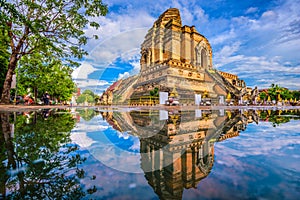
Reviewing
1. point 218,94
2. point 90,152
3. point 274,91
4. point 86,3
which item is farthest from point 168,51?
point 274,91

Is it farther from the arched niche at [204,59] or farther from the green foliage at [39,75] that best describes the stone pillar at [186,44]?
the green foliage at [39,75]

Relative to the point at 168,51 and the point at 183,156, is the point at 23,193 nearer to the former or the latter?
the point at 183,156

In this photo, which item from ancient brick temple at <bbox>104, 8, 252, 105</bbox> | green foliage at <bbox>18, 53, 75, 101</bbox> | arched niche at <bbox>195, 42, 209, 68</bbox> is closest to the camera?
green foliage at <bbox>18, 53, 75, 101</bbox>

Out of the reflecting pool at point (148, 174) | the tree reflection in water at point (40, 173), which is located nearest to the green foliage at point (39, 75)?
the tree reflection in water at point (40, 173)

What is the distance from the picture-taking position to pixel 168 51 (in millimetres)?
22812

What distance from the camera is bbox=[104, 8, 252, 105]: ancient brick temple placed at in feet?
61.2

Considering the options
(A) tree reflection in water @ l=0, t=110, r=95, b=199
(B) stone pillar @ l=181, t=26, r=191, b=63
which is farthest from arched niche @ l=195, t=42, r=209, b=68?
(A) tree reflection in water @ l=0, t=110, r=95, b=199

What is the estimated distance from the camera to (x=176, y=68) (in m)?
18.9

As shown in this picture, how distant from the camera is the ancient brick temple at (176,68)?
18.6 m

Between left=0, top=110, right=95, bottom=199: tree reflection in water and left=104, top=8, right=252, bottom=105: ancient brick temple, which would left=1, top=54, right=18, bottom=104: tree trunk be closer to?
left=0, top=110, right=95, bottom=199: tree reflection in water

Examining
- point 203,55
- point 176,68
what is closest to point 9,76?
point 176,68

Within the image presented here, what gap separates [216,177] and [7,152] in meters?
1.34

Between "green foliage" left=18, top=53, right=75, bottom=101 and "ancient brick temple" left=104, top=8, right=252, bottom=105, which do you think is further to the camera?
"ancient brick temple" left=104, top=8, right=252, bottom=105

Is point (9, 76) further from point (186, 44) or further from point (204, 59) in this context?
point (204, 59)
